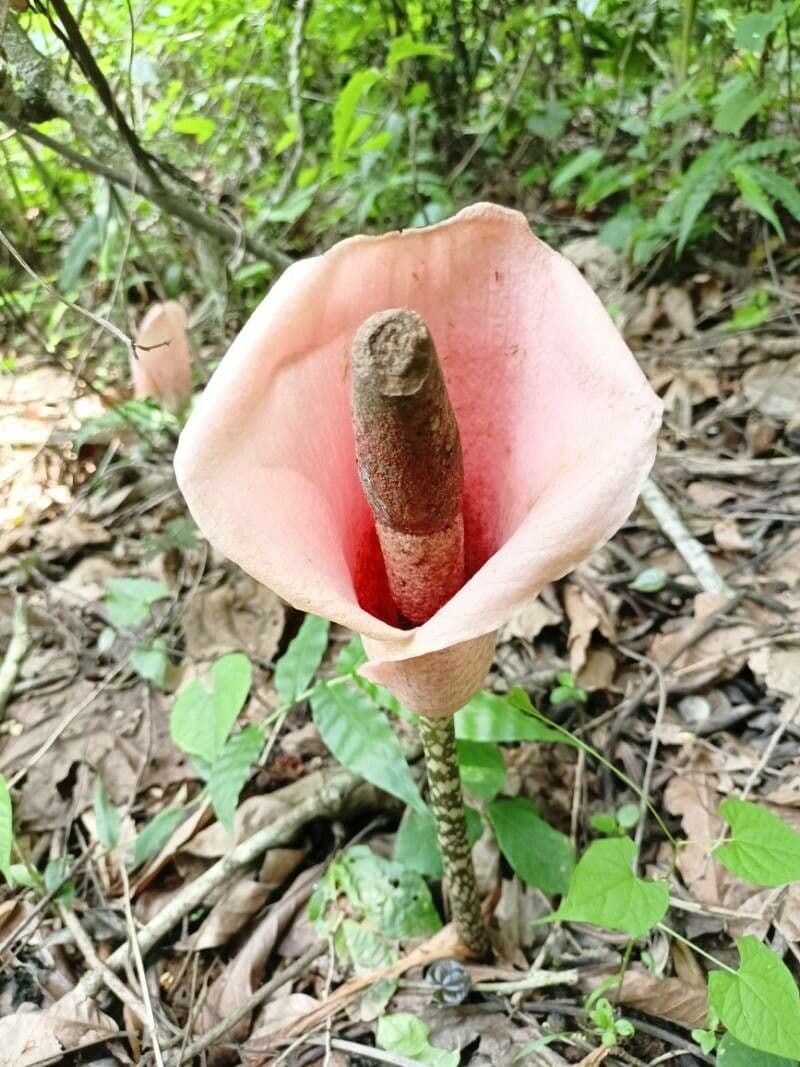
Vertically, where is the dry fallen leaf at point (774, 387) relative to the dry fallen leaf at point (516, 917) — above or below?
above

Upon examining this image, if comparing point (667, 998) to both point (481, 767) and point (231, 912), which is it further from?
point (231, 912)

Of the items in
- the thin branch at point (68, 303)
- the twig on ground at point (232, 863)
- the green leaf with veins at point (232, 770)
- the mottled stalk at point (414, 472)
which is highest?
the thin branch at point (68, 303)

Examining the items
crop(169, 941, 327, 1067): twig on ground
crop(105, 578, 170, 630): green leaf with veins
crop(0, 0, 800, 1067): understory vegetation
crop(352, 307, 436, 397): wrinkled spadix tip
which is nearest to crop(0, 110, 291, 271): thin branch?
crop(0, 0, 800, 1067): understory vegetation

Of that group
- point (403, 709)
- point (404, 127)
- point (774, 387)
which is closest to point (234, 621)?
point (403, 709)

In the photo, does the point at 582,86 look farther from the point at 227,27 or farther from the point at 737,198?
the point at 227,27

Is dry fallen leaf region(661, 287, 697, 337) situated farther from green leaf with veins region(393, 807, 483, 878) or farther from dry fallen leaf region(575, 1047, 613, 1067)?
dry fallen leaf region(575, 1047, 613, 1067)

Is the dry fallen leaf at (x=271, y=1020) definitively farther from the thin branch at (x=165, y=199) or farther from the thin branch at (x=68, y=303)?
the thin branch at (x=165, y=199)

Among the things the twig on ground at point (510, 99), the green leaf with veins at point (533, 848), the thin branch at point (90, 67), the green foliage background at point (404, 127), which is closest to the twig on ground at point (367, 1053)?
the green leaf with veins at point (533, 848)
